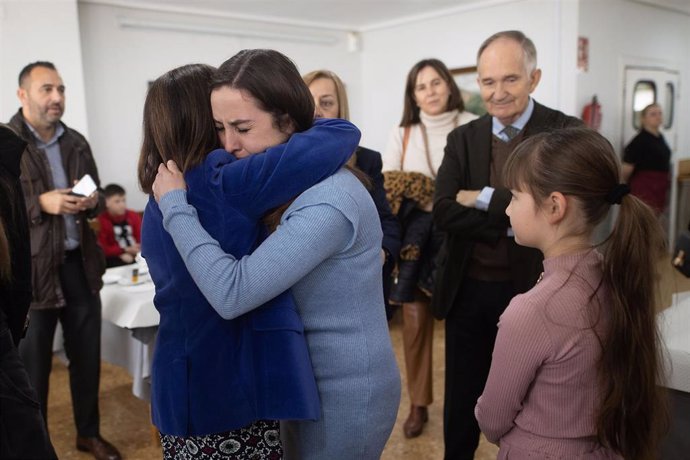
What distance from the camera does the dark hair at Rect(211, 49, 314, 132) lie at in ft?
3.86

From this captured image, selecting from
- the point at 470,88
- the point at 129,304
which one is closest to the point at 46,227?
the point at 129,304

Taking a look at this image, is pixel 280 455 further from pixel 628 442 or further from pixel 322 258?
pixel 628 442

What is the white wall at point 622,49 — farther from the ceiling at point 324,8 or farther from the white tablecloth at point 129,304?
the white tablecloth at point 129,304

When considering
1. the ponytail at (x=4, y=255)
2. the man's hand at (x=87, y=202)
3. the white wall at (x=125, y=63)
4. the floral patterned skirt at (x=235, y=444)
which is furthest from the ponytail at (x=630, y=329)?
the white wall at (x=125, y=63)

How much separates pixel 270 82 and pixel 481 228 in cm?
115

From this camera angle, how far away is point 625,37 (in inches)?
256

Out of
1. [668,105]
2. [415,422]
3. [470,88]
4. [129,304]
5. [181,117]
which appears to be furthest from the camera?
[668,105]

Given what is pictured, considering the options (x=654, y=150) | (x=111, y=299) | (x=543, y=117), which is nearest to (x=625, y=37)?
(x=654, y=150)

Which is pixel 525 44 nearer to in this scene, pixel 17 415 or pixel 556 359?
pixel 556 359

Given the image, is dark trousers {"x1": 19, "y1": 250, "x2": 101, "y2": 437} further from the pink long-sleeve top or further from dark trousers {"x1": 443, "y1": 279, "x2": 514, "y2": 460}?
the pink long-sleeve top

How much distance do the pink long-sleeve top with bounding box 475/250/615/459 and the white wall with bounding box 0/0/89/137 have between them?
15.8ft

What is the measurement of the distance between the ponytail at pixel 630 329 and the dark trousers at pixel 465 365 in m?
0.92

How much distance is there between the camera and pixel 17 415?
3.23 ft

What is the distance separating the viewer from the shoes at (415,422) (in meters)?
3.01
